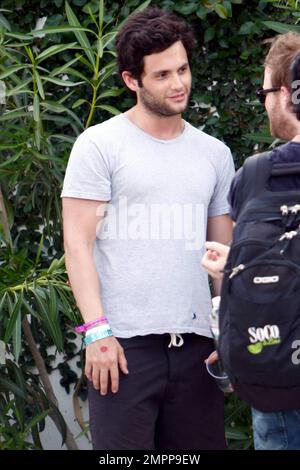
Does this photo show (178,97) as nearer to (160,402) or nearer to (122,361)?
(122,361)

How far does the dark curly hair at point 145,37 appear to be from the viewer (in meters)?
3.03

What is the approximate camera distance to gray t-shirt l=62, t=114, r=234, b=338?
296 cm

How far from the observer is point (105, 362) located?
2.92 metres

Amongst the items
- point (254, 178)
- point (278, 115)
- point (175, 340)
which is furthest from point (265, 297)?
point (175, 340)

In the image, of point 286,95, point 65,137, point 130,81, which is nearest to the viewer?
point 286,95

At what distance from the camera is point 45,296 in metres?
3.80

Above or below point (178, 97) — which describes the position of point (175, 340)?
below

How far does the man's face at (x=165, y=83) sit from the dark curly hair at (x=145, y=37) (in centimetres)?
2

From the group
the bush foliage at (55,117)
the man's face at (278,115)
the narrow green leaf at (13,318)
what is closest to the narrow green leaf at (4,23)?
the bush foliage at (55,117)

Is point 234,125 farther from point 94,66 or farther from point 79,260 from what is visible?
point 79,260

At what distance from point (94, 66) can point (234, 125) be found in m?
0.68

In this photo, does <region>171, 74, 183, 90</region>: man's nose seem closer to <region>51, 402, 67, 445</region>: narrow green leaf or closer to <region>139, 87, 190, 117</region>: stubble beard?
<region>139, 87, 190, 117</region>: stubble beard

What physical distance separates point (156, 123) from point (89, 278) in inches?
20.4
